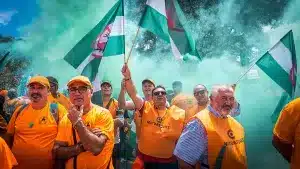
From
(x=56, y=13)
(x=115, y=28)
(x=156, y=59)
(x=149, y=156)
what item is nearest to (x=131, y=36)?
(x=156, y=59)

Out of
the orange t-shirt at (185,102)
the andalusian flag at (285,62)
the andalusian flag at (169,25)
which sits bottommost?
the orange t-shirt at (185,102)

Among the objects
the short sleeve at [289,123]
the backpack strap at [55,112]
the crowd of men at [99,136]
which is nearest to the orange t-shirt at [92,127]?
the crowd of men at [99,136]

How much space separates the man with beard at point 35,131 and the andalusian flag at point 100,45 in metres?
1.57

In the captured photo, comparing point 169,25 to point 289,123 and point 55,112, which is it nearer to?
point 55,112

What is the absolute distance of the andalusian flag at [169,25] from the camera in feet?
19.2

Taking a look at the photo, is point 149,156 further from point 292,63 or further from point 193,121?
point 292,63

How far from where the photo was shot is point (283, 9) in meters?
19.3

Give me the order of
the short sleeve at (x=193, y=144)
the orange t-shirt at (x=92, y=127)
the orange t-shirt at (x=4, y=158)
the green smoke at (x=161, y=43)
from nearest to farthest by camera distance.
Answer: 1. the orange t-shirt at (x=4, y=158)
2. the orange t-shirt at (x=92, y=127)
3. the short sleeve at (x=193, y=144)
4. the green smoke at (x=161, y=43)

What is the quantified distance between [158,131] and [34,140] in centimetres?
169

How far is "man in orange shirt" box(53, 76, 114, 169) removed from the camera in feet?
11.3

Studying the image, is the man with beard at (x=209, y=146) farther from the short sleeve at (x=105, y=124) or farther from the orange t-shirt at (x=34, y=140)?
the orange t-shirt at (x=34, y=140)

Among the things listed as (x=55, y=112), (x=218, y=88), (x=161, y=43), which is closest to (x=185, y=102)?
(x=218, y=88)

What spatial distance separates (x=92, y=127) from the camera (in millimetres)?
3672

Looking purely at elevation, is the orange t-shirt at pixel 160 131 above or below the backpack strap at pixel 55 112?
below
